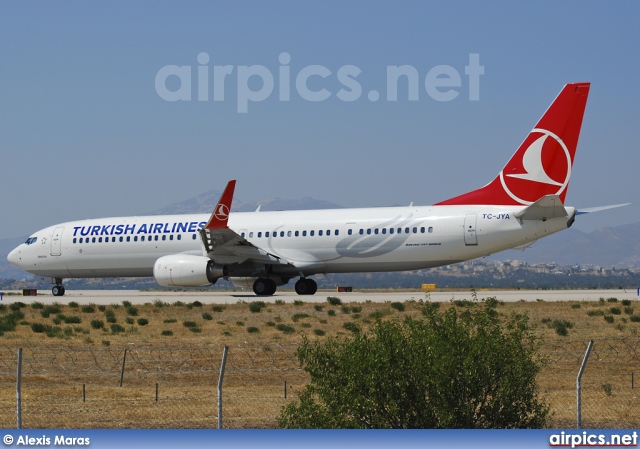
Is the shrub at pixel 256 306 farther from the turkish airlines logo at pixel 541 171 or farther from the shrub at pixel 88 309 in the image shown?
the turkish airlines logo at pixel 541 171

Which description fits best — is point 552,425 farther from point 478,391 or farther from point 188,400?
point 188,400

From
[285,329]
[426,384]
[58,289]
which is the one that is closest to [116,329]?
[285,329]

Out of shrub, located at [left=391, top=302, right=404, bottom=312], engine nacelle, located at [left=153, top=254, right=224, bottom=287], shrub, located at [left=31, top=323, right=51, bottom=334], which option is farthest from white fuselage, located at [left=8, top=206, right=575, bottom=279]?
shrub, located at [left=31, top=323, right=51, bottom=334]

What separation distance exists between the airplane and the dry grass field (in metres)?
A: 2.95

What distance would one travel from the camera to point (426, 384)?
40.6 feet

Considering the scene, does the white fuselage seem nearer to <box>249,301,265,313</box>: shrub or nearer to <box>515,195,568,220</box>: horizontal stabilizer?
<box>515,195,568,220</box>: horizontal stabilizer

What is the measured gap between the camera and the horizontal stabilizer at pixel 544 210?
35094 millimetres

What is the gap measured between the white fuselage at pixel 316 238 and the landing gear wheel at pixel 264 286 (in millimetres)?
646

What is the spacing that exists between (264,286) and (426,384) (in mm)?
28370

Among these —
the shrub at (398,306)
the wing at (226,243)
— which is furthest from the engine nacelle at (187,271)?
the shrub at (398,306)

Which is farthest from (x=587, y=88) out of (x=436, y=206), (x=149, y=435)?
(x=149, y=435)

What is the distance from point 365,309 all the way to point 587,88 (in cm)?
1211

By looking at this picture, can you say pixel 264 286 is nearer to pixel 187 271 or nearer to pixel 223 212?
pixel 187 271

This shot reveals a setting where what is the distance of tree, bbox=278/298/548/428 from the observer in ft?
40.5
